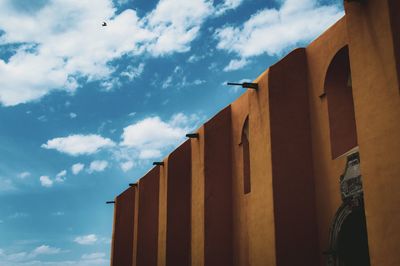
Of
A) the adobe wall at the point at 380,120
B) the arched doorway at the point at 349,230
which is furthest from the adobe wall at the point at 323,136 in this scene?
the adobe wall at the point at 380,120

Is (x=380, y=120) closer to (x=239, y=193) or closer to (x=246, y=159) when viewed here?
(x=246, y=159)

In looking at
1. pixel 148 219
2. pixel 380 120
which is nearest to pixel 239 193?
pixel 380 120

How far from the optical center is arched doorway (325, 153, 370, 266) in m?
8.59

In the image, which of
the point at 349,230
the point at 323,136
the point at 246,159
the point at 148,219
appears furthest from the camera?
the point at 148,219

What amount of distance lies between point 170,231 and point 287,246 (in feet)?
20.0

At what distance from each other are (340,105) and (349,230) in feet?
7.46

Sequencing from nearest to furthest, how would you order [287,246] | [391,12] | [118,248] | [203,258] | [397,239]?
[397,239] → [391,12] → [287,246] → [203,258] → [118,248]

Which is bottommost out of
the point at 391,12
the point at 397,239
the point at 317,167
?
the point at 397,239

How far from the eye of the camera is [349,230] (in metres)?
8.91

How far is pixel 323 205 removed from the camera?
9500 mm

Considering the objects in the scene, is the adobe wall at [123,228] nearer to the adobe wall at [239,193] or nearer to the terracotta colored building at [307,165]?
the terracotta colored building at [307,165]

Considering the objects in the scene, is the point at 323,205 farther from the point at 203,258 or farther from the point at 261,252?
the point at 203,258

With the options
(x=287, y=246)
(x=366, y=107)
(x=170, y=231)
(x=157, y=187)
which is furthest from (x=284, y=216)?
(x=157, y=187)

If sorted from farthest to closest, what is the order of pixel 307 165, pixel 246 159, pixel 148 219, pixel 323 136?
1. pixel 148 219
2. pixel 246 159
3. pixel 307 165
4. pixel 323 136
